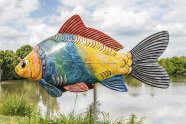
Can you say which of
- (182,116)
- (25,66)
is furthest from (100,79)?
(182,116)

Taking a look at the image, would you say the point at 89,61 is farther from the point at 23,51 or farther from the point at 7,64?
the point at 23,51

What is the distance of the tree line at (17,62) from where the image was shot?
82.5ft

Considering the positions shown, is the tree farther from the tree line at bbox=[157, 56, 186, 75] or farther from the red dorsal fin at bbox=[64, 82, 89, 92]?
the red dorsal fin at bbox=[64, 82, 89, 92]

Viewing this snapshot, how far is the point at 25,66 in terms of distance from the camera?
358cm

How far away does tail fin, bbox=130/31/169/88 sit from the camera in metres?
3.13

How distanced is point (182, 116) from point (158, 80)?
251 inches

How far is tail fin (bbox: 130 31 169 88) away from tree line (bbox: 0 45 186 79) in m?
24.0

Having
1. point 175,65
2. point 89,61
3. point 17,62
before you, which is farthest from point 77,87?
point 175,65

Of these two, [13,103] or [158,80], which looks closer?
[158,80]

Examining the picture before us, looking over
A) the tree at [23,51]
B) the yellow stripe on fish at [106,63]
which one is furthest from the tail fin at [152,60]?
the tree at [23,51]

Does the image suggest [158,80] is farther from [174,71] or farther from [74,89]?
[174,71]

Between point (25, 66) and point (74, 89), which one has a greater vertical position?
point (25, 66)

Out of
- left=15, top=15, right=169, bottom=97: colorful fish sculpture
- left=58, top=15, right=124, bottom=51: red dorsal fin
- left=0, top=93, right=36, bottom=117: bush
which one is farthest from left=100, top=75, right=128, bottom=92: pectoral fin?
left=0, top=93, right=36, bottom=117: bush

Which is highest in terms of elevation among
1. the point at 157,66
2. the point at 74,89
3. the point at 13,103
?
the point at 157,66
